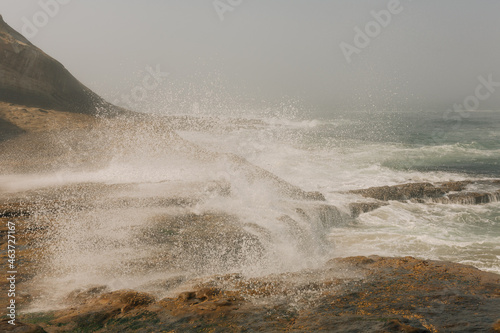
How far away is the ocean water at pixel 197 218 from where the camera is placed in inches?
263

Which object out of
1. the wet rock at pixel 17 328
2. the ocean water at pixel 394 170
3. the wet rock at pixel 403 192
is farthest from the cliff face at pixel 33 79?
the wet rock at pixel 17 328

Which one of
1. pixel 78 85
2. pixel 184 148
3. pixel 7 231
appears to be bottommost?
pixel 7 231

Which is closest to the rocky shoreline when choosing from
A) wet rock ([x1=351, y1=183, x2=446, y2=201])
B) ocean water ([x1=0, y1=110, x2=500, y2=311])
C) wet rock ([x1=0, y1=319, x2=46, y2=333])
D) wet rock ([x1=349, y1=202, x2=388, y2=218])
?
wet rock ([x1=0, y1=319, x2=46, y2=333])

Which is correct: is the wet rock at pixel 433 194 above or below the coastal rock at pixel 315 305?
above

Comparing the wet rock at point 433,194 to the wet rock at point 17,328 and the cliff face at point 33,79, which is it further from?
the cliff face at point 33,79

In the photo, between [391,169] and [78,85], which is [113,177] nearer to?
[78,85]

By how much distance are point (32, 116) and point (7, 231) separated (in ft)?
40.5

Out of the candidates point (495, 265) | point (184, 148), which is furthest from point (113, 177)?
point (495, 265)

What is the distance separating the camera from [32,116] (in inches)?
679

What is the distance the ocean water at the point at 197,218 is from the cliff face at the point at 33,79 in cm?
403

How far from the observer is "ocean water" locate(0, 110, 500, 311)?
21.9 feet

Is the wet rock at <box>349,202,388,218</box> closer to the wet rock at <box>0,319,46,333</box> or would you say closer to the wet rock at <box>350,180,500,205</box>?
the wet rock at <box>350,180,500,205</box>

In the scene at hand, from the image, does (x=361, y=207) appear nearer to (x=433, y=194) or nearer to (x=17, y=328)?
(x=433, y=194)

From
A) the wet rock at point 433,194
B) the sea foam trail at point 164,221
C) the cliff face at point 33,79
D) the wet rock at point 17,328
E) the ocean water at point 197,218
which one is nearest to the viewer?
the wet rock at point 17,328
